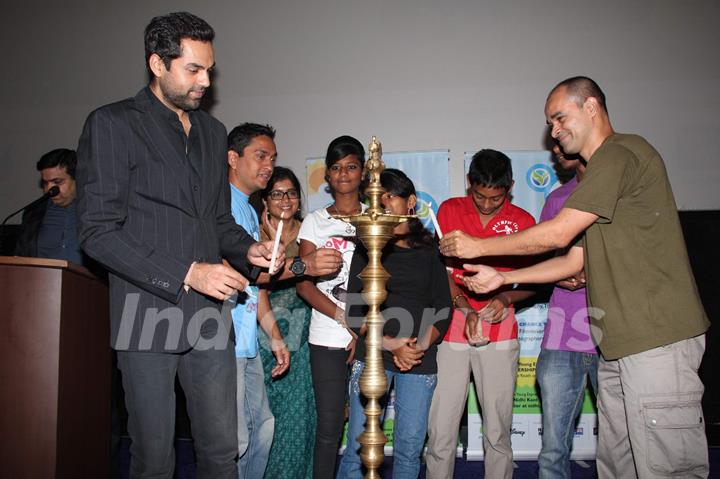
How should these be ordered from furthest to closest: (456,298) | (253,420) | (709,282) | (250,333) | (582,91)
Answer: (709,282) → (456,298) → (253,420) → (250,333) → (582,91)

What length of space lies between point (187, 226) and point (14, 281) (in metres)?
0.86

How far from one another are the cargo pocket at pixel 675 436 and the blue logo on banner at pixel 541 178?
2555mm

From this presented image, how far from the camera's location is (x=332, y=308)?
2.94 meters

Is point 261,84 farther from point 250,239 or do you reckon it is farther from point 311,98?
point 250,239

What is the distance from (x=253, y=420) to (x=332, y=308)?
0.65 m

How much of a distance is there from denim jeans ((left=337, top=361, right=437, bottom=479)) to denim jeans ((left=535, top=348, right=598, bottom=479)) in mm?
612

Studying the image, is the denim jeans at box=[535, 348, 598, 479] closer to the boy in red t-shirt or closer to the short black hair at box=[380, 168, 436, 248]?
the boy in red t-shirt

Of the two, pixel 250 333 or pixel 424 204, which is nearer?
pixel 250 333

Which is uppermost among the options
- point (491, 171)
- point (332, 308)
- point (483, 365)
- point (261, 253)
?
point (491, 171)

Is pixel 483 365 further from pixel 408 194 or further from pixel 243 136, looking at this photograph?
pixel 243 136

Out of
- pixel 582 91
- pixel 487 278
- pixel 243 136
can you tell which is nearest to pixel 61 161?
pixel 243 136

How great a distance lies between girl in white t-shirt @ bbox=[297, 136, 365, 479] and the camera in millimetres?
2889

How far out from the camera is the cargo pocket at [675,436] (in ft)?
6.34

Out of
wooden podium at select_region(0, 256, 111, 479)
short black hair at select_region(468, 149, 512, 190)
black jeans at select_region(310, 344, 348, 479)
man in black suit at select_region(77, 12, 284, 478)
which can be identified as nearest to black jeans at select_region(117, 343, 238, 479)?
man in black suit at select_region(77, 12, 284, 478)
